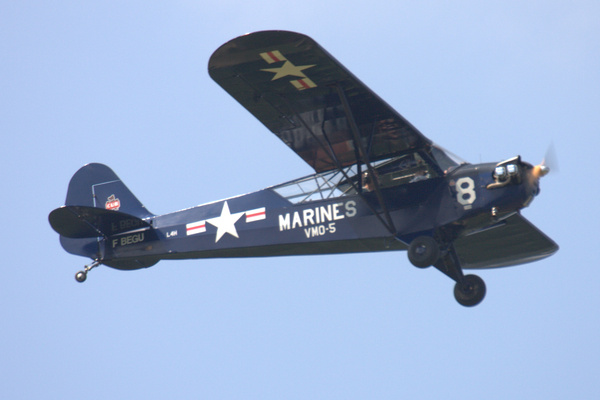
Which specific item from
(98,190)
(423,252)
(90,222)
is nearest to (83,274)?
(90,222)

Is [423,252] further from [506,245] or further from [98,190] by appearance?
[98,190]

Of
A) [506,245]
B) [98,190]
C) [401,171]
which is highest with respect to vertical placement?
[98,190]

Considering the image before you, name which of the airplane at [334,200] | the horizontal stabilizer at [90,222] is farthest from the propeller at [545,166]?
the horizontal stabilizer at [90,222]

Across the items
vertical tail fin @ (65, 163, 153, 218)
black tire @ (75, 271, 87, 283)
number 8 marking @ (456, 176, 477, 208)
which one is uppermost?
vertical tail fin @ (65, 163, 153, 218)

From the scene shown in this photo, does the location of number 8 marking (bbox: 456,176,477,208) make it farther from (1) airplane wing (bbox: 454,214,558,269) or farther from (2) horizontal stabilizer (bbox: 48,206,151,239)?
(2) horizontal stabilizer (bbox: 48,206,151,239)

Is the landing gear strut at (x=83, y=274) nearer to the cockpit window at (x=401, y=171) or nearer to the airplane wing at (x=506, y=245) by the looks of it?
the cockpit window at (x=401, y=171)

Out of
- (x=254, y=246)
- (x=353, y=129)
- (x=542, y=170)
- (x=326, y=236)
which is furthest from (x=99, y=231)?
(x=542, y=170)

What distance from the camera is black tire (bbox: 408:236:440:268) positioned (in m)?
11.3

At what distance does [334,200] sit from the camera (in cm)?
1235

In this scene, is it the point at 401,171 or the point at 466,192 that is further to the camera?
the point at 401,171

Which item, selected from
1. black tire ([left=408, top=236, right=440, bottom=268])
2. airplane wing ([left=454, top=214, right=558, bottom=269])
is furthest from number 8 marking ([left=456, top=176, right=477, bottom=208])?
airplane wing ([left=454, top=214, right=558, bottom=269])

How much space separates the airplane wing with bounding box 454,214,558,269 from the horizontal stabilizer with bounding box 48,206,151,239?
4.79 meters

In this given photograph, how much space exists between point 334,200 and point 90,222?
12.6 ft

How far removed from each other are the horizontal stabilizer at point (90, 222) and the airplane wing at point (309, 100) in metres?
2.97
